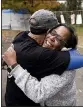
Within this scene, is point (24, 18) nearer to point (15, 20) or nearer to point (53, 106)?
point (15, 20)

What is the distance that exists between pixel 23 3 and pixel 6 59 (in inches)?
1242

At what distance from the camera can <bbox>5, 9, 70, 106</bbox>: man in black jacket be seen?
2.23 m

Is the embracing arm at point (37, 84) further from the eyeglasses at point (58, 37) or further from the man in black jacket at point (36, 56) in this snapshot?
the eyeglasses at point (58, 37)

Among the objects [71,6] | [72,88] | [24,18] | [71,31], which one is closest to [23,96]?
[72,88]

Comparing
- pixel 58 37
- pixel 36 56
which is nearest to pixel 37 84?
pixel 36 56

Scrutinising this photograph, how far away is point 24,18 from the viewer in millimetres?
31922

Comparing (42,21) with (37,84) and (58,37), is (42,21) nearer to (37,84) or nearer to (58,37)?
(58,37)

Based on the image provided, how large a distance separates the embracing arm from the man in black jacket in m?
0.05

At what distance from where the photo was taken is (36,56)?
2.24 metres

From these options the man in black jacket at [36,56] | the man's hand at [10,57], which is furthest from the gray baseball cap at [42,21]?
the man's hand at [10,57]

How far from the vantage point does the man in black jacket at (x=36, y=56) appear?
223cm

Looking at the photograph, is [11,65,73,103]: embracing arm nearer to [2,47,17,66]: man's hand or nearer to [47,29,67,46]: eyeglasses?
[2,47,17,66]: man's hand

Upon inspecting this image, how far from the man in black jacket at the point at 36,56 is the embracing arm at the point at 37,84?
0.05 m

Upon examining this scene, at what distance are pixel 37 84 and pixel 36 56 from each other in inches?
6.9
